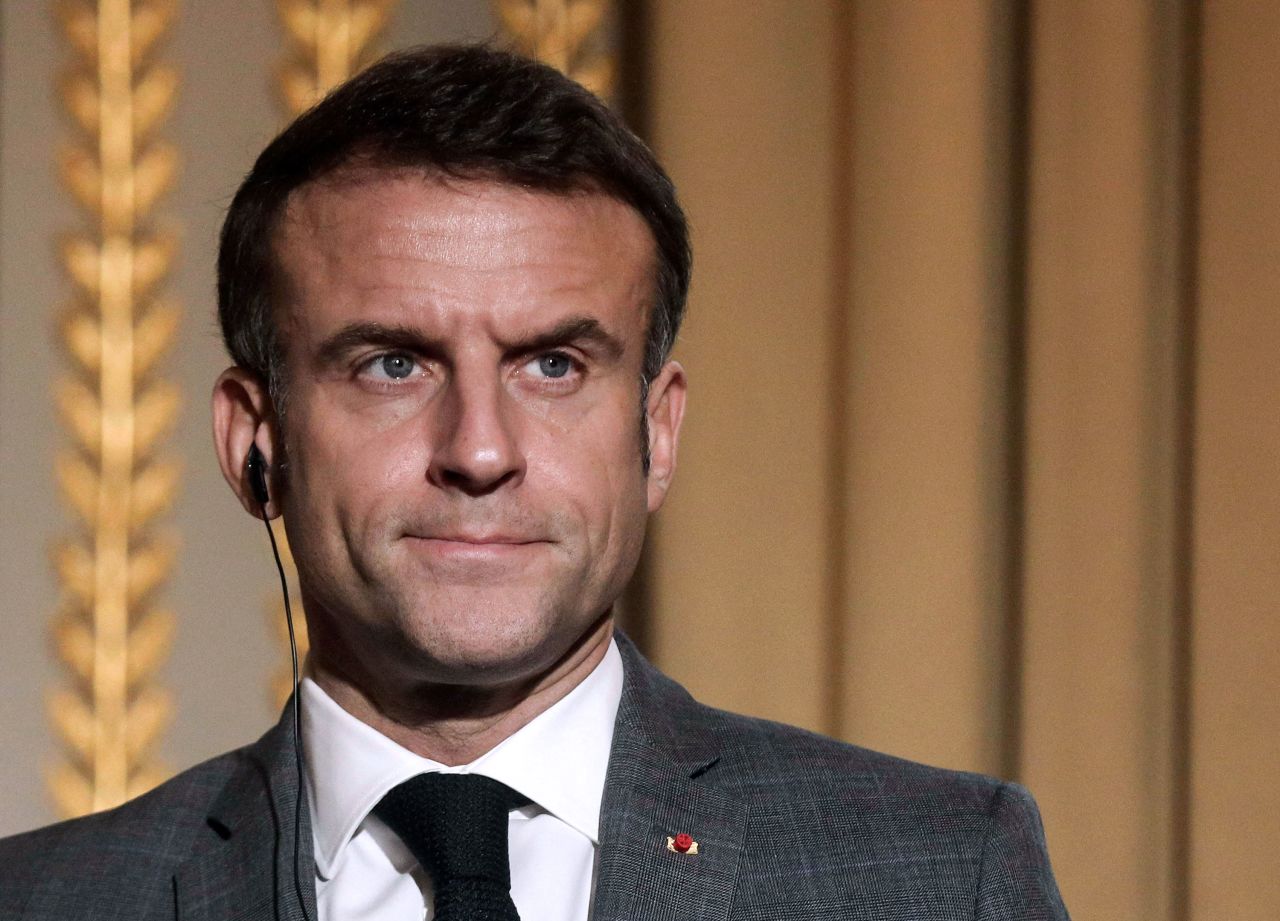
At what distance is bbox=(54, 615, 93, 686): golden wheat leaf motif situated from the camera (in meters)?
2.32

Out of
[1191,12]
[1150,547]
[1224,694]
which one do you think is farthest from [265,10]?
[1224,694]

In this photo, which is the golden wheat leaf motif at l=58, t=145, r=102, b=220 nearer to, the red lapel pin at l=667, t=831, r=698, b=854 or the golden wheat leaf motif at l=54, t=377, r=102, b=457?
the golden wheat leaf motif at l=54, t=377, r=102, b=457

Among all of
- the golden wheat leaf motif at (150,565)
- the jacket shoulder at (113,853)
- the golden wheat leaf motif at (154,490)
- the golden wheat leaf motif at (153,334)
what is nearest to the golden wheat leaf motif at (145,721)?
the golden wheat leaf motif at (150,565)

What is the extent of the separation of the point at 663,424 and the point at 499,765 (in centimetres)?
40

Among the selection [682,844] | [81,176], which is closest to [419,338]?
[682,844]

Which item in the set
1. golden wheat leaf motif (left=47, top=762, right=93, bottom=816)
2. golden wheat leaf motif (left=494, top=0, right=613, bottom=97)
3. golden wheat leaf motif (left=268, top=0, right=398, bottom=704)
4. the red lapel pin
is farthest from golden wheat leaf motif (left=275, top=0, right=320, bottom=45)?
the red lapel pin

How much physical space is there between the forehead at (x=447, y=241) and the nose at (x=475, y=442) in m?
0.09

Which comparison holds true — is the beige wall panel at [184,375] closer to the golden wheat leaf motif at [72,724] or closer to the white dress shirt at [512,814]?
the golden wheat leaf motif at [72,724]

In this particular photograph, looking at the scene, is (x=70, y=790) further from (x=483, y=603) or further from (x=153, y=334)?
(x=483, y=603)

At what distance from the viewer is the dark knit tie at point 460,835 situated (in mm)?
1470

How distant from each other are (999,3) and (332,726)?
1275mm

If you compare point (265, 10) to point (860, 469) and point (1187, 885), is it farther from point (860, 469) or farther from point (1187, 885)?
point (1187, 885)

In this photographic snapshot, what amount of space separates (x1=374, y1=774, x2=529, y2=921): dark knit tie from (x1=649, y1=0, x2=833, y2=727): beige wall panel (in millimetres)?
691

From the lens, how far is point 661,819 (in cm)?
156
